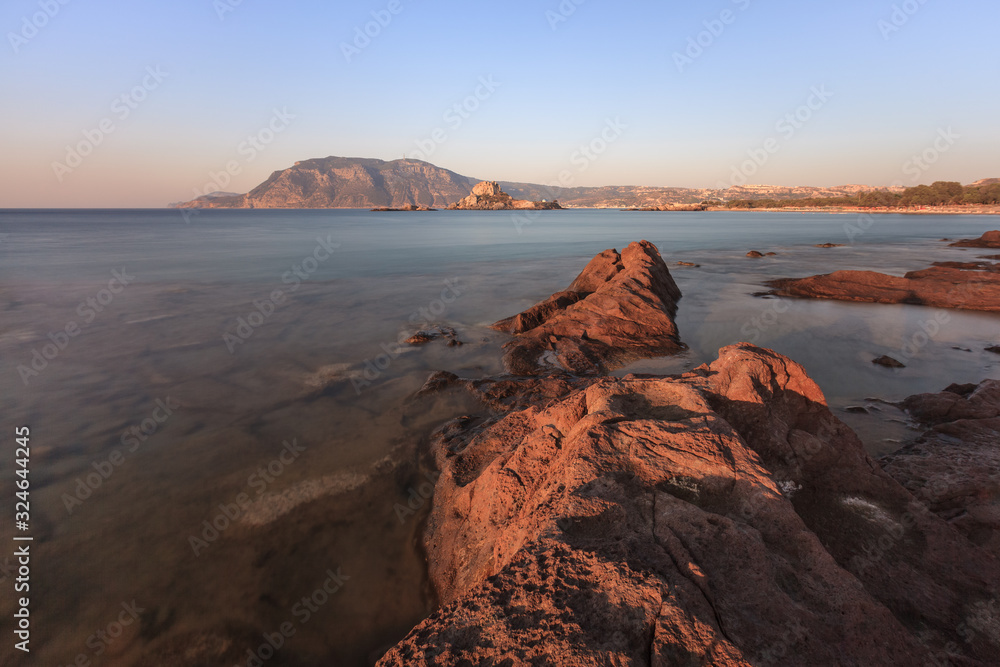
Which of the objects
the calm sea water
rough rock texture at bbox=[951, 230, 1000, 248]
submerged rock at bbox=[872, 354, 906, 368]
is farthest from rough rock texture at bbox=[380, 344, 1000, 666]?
rough rock texture at bbox=[951, 230, 1000, 248]

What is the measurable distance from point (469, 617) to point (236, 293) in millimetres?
22913

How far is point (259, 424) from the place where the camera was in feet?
27.6

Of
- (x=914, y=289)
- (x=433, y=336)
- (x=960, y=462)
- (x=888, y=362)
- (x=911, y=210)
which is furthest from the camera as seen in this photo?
(x=911, y=210)

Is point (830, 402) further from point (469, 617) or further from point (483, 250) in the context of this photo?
point (483, 250)

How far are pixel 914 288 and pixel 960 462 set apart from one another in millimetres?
18725

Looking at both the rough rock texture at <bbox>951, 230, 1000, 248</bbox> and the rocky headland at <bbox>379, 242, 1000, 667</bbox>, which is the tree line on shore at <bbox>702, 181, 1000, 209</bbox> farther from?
the rocky headland at <bbox>379, 242, 1000, 667</bbox>

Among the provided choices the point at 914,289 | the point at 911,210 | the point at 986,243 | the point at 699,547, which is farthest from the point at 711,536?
the point at 911,210

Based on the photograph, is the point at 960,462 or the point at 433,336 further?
the point at 433,336

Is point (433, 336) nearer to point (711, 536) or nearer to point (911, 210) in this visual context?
point (711, 536)

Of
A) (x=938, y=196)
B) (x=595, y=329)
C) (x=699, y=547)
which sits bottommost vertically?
(x=595, y=329)

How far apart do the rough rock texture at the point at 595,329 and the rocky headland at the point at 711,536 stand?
4.49 meters

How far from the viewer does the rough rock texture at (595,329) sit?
36.3ft

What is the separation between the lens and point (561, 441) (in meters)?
4.74

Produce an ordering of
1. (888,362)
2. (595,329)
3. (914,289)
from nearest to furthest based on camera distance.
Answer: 1. (888,362)
2. (595,329)
3. (914,289)
